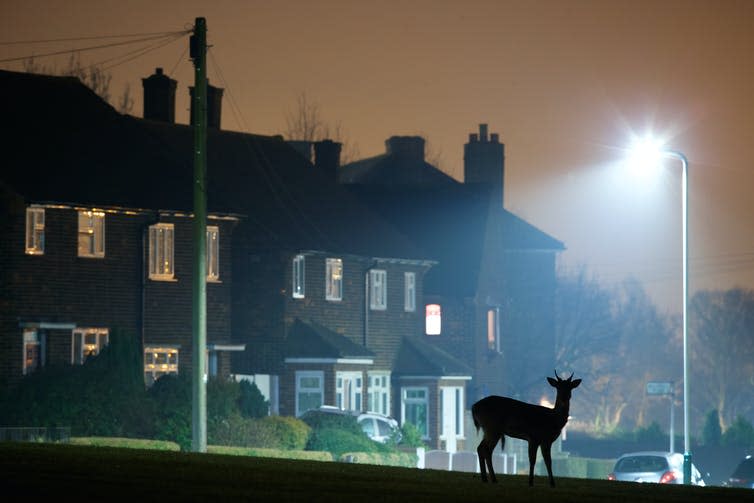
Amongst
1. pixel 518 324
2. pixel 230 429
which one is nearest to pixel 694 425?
pixel 518 324

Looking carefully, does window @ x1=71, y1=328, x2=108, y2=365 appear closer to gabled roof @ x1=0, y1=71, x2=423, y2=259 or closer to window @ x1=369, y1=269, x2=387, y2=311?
gabled roof @ x1=0, y1=71, x2=423, y2=259

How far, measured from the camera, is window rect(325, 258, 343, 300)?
6881cm

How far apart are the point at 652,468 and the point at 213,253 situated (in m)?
20.6

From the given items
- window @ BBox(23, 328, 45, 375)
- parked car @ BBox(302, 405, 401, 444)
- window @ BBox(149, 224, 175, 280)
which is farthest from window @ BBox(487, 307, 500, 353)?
window @ BBox(23, 328, 45, 375)

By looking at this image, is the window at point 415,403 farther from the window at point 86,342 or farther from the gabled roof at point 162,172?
the window at point 86,342

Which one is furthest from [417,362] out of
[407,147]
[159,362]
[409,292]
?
[407,147]

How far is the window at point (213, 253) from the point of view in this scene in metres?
62.3

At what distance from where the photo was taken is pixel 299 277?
221ft

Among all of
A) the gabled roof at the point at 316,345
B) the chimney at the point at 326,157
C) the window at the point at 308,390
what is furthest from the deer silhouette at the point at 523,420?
the chimney at the point at 326,157

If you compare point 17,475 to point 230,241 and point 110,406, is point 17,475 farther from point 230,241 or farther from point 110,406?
point 230,241

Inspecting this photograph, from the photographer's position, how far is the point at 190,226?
61.4 metres

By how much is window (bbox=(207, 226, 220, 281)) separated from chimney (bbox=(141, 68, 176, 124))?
878 centimetres

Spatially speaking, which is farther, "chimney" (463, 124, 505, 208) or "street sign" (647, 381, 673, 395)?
"chimney" (463, 124, 505, 208)

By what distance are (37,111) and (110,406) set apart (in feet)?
47.4
